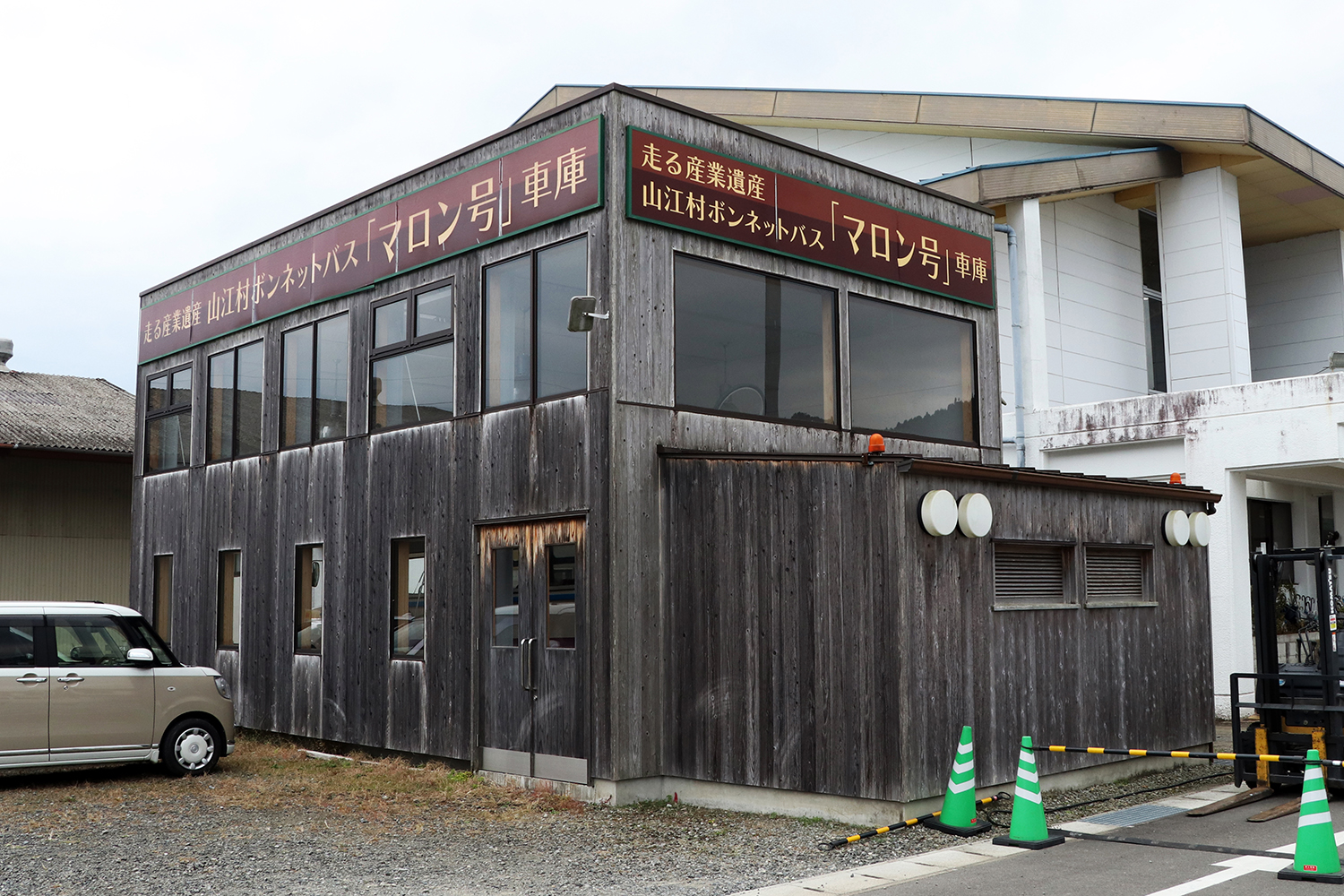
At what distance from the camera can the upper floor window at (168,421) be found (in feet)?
55.9

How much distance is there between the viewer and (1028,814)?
859 cm

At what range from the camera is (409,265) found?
42.7ft

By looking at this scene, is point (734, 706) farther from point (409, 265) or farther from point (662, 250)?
point (409, 265)

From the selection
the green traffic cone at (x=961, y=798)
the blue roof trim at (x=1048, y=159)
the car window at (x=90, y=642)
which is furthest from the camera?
the blue roof trim at (x=1048, y=159)

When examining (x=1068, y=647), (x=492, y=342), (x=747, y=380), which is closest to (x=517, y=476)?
(x=492, y=342)

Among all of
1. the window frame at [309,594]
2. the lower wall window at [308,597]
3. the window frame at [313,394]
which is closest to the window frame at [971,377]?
the window frame at [313,394]

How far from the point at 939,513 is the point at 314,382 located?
8198mm

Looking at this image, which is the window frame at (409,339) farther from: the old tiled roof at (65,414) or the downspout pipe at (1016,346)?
the old tiled roof at (65,414)

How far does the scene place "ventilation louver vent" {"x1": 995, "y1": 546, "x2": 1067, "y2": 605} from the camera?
33.9 feet

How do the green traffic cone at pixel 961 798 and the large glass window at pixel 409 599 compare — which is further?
the large glass window at pixel 409 599

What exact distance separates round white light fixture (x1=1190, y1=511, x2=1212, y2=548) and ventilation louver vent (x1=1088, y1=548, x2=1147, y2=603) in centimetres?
92

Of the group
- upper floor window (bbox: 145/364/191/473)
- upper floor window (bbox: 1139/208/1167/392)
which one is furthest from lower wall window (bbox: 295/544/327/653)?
upper floor window (bbox: 1139/208/1167/392)

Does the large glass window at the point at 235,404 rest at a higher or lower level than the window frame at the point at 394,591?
higher

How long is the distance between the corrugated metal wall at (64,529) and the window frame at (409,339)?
13.0 m
